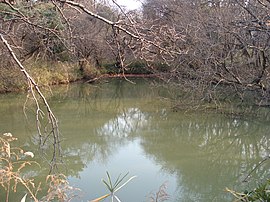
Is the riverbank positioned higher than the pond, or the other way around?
the riverbank

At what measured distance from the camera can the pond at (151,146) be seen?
484 cm

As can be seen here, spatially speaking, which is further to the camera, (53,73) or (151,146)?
(53,73)

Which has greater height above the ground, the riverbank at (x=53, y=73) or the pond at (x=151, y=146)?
the riverbank at (x=53, y=73)

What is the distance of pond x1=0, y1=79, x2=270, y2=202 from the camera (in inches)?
190

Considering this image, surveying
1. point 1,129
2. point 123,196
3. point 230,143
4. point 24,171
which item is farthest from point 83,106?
point 123,196

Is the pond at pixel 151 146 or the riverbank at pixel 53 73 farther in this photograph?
the riverbank at pixel 53 73

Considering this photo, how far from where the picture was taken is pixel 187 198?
4.39 m

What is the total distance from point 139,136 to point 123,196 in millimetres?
2984

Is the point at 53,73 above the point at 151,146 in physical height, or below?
above

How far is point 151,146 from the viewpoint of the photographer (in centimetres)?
650

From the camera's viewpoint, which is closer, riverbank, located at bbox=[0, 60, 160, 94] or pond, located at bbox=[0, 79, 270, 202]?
pond, located at bbox=[0, 79, 270, 202]

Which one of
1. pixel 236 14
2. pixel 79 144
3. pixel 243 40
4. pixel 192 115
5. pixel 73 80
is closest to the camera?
pixel 79 144

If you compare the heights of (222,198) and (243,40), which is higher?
(243,40)

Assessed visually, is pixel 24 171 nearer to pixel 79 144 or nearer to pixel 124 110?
pixel 79 144
